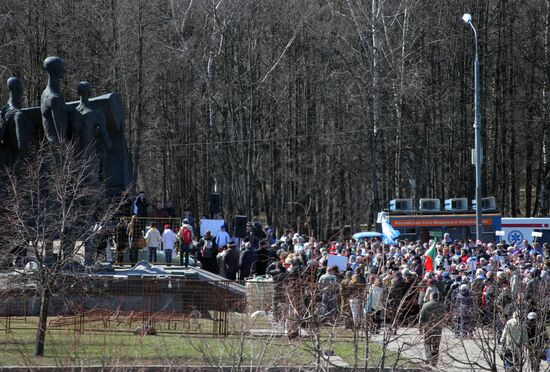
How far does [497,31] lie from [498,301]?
132 ft

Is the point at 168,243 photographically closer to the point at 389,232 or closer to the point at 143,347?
the point at 143,347

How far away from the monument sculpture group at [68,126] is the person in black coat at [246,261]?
350 cm

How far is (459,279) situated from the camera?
2472 centimetres

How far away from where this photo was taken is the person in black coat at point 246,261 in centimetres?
2853

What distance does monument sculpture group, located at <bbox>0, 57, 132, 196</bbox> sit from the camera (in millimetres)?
25250

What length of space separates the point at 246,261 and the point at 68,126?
603cm

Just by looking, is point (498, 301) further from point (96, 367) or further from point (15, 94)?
point (15, 94)

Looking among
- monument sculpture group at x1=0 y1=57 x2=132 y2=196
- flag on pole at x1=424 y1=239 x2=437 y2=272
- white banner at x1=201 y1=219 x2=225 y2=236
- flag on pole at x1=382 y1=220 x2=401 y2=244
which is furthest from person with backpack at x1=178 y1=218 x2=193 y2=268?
flag on pole at x1=382 y1=220 x2=401 y2=244

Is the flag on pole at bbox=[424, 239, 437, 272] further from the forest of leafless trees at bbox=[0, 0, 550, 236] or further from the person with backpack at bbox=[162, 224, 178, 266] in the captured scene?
the forest of leafless trees at bbox=[0, 0, 550, 236]

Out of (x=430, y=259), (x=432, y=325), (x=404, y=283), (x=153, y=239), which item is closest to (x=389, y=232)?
(x=430, y=259)

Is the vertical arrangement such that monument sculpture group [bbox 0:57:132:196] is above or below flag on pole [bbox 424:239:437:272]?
above

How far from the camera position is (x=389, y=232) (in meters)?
40.0

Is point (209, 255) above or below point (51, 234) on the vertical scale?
below

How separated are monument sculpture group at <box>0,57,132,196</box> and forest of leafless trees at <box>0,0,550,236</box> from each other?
830 inches
